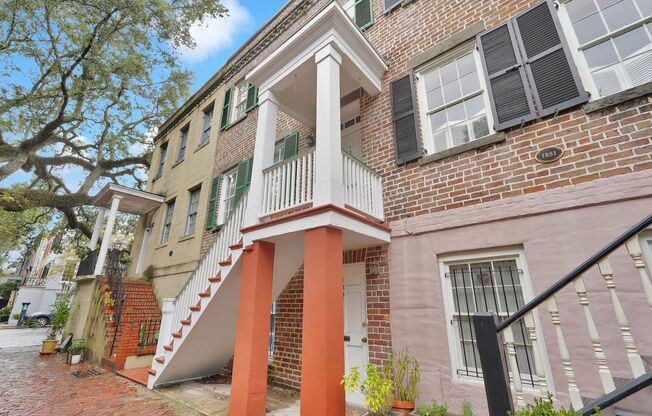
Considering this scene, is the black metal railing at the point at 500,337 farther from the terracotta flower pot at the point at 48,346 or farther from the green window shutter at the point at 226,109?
the terracotta flower pot at the point at 48,346

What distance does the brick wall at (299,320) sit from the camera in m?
4.39

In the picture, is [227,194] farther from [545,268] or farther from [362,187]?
[545,268]

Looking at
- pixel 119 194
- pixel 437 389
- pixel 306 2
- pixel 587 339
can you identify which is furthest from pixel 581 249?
pixel 119 194

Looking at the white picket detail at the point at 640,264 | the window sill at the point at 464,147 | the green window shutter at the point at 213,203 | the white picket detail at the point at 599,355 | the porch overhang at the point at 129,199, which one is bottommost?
the white picket detail at the point at 599,355

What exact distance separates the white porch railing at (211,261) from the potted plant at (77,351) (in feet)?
15.1

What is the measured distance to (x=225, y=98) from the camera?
34.5 ft

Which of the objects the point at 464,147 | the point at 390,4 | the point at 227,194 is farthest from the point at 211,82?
the point at 464,147

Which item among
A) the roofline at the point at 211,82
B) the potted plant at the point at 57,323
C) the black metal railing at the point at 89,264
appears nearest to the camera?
the potted plant at the point at 57,323

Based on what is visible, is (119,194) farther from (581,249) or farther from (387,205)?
(581,249)

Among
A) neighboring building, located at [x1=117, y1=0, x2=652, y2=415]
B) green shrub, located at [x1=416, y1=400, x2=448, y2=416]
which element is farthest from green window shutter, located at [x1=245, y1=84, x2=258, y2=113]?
green shrub, located at [x1=416, y1=400, x2=448, y2=416]

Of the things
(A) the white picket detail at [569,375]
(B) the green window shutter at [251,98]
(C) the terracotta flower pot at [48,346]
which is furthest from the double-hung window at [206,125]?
(A) the white picket detail at [569,375]

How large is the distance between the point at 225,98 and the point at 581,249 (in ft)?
35.3

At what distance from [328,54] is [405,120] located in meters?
1.69

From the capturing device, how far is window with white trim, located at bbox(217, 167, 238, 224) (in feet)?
28.2
